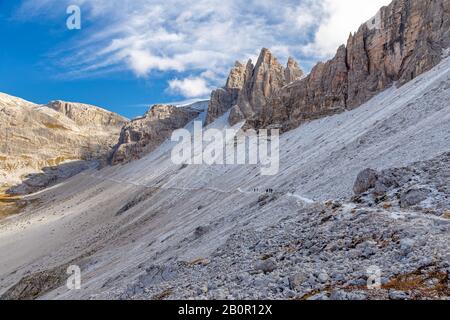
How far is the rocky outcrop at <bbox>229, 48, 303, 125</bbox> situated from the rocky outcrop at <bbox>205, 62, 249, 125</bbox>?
32.3 feet

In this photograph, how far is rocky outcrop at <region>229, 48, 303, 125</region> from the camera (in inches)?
4620

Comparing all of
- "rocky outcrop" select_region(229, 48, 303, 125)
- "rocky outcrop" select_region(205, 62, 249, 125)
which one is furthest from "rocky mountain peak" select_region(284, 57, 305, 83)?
"rocky outcrop" select_region(205, 62, 249, 125)

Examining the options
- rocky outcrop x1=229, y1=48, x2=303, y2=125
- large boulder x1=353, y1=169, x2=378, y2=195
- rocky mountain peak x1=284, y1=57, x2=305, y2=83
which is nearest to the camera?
large boulder x1=353, y1=169, x2=378, y2=195

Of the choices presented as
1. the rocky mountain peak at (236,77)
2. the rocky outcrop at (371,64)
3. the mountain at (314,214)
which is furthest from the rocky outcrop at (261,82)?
the mountain at (314,214)

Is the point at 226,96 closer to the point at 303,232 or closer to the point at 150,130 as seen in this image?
the point at 150,130

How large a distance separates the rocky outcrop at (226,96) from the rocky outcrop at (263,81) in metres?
9.85

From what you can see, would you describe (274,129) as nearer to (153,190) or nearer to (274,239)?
(153,190)

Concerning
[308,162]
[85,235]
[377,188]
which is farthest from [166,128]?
[377,188]

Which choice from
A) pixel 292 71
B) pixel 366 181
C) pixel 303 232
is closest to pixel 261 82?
pixel 292 71

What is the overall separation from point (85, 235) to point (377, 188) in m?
49.5

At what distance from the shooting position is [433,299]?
929 centimetres

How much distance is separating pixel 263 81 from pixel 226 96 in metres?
23.5

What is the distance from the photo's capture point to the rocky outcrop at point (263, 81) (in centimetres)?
11735

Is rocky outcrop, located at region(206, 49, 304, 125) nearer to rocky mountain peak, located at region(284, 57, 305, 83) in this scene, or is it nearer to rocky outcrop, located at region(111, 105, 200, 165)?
rocky mountain peak, located at region(284, 57, 305, 83)
